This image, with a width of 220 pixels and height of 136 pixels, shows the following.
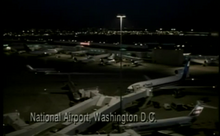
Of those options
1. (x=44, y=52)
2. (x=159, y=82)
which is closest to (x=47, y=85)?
(x=159, y=82)

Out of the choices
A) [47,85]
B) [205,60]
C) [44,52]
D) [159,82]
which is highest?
[44,52]

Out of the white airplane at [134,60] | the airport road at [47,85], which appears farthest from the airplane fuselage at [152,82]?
the white airplane at [134,60]

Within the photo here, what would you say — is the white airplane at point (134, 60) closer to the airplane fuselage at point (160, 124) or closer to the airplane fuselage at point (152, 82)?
the airplane fuselage at point (152, 82)

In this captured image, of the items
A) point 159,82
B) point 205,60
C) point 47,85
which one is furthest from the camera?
point 205,60

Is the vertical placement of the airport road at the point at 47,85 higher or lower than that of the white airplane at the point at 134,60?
lower

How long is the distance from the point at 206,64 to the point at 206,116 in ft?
78.7

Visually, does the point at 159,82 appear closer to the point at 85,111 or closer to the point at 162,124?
the point at 162,124

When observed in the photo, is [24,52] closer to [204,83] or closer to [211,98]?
[204,83]

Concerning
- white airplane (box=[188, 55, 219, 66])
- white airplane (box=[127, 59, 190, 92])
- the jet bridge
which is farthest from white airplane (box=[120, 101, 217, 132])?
white airplane (box=[188, 55, 219, 66])

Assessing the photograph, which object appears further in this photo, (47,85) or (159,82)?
(47,85)

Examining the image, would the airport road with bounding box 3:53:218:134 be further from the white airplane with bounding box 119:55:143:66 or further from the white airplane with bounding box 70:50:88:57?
the white airplane with bounding box 70:50:88:57

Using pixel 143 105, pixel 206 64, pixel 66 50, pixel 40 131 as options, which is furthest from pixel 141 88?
pixel 66 50

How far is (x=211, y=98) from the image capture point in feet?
66.9

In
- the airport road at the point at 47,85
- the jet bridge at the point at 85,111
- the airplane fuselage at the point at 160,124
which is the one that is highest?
the jet bridge at the point at 85,111
